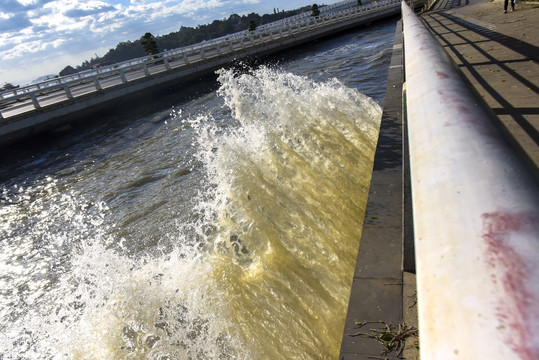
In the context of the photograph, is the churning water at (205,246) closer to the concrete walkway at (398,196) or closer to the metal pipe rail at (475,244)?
the concrete walkway at (398,196)

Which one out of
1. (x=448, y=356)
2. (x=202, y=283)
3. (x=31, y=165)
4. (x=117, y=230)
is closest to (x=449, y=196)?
(x=448, y=356)

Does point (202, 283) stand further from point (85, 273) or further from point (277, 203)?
point (85, 273)

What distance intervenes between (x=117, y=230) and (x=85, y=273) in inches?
46.8

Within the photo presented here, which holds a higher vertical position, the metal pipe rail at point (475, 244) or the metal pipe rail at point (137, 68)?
the metal pipe rail at point (137, 68)

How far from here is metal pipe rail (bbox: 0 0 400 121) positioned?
17.5 meters

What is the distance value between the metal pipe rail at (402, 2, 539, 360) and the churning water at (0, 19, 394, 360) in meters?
2.59

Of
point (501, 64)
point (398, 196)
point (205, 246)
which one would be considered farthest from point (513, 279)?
point (501, 64)

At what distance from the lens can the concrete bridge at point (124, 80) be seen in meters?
16.0

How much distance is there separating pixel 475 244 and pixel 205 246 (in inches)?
177

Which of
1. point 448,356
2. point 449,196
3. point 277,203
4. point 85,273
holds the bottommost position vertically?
point 85,273

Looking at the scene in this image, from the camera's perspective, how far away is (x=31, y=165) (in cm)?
1250

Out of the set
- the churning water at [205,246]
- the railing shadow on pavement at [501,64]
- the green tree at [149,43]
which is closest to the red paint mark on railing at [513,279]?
the churning water at [205,246]

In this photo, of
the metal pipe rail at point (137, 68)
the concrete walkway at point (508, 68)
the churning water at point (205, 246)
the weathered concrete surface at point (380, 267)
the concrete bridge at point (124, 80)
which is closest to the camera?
the weathered concrete surface at point (380, 267)

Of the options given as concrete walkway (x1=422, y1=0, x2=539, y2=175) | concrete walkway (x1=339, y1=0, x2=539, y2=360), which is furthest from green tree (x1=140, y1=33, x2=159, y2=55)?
concrete walkway (x1=339, y1=0, x2=539, y2=360)
